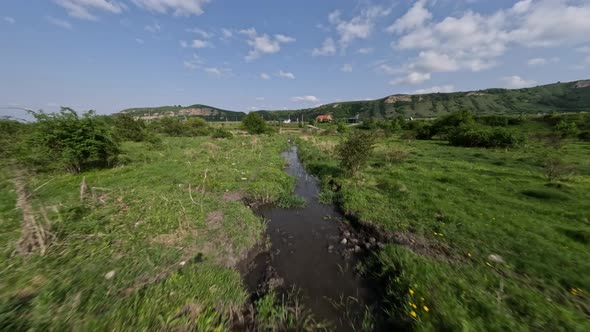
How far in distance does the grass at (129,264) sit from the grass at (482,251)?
4.52 m

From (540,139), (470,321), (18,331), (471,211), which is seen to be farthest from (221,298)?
(540,139)

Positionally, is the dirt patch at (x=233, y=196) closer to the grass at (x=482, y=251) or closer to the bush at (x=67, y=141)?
the grass at (x=482, y=251)

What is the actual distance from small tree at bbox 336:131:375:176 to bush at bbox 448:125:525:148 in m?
29.4

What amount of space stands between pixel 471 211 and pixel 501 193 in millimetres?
3932

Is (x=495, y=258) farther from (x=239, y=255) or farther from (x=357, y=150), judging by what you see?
(x=357, y=150)

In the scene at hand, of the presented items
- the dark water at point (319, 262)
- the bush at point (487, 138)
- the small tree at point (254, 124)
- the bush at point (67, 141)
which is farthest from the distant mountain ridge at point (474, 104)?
the dark water at point (319, 262)

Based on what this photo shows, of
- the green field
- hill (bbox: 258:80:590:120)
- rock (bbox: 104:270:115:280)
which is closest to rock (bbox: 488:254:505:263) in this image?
the green field

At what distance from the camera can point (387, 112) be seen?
530 ft

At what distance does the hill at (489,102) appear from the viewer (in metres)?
125

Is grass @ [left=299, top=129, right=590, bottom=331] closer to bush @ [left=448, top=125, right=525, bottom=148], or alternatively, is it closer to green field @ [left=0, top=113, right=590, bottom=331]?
green field @ [left=0, top=113, right=590, bottom=331]

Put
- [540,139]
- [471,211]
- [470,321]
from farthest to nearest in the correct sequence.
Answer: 1. [540,139]
2. [471,211]
3. [470,321]

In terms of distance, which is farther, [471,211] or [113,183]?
[113,183]

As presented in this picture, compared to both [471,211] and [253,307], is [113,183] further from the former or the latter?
[471,211]

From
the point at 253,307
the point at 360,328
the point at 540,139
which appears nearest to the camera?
the point at 360,328
